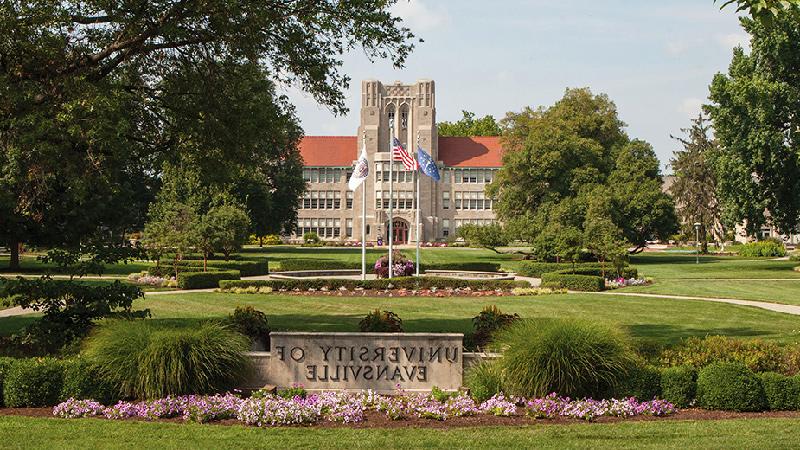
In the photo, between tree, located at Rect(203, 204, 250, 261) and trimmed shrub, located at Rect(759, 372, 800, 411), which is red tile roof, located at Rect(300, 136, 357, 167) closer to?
tree, located at Rect(203, 204, 250, 261)

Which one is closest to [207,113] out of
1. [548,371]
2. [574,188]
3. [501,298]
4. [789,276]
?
[548,371]

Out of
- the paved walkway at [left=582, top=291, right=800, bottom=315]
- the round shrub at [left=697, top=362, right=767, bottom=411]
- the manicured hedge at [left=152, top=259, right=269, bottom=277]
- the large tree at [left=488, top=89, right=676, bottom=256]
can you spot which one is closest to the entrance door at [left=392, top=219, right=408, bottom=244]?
the large tree at [left=488, top=89, right=676, bottom=256]

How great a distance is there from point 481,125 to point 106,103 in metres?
111

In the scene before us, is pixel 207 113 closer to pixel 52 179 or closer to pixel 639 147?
pixel 52 179

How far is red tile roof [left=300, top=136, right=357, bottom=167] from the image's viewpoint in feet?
345

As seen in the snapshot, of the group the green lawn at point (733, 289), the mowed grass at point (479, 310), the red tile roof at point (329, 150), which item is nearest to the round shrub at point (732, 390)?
the mowed grass at point (479, 310)

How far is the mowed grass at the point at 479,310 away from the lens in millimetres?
18828

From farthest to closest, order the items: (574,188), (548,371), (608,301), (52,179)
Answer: (574,188) < (608,301) < (52,179) < (548,371)

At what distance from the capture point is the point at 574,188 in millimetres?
59000

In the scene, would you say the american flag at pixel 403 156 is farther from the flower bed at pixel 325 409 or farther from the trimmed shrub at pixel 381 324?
the flower bed at pixel 325 409

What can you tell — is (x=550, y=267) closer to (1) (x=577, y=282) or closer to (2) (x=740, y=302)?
(1) (x=577, y=282)

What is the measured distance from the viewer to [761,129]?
39.4m

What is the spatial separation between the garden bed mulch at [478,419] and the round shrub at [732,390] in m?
0.11

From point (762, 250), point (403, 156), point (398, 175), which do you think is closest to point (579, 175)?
point (762, 250)
